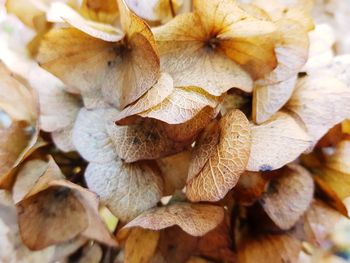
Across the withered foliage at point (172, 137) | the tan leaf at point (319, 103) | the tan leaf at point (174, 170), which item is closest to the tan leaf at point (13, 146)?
the withered foliage at point (172, 137)

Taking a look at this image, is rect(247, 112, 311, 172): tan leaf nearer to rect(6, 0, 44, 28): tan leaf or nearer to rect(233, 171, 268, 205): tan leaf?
rect(233, 171, 268, 205): tan leaf

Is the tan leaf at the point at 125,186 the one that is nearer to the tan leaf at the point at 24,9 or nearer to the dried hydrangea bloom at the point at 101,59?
the dried hydrangea bloom at the point at 101,59

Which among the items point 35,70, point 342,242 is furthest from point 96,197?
point 342,242

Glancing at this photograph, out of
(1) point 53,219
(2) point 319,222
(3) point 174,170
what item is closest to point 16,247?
→ (1) point 53,219

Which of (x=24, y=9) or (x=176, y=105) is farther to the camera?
(x=24, y=9)

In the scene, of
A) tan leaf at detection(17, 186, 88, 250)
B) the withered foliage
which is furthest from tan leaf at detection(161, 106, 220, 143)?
tan leaf at detection(17, 186, 88, 250)

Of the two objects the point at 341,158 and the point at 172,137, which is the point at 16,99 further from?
the point at 341,158

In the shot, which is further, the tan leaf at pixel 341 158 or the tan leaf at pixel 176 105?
the tan leaf at pixel 341 158

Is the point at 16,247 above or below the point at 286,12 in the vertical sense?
below
